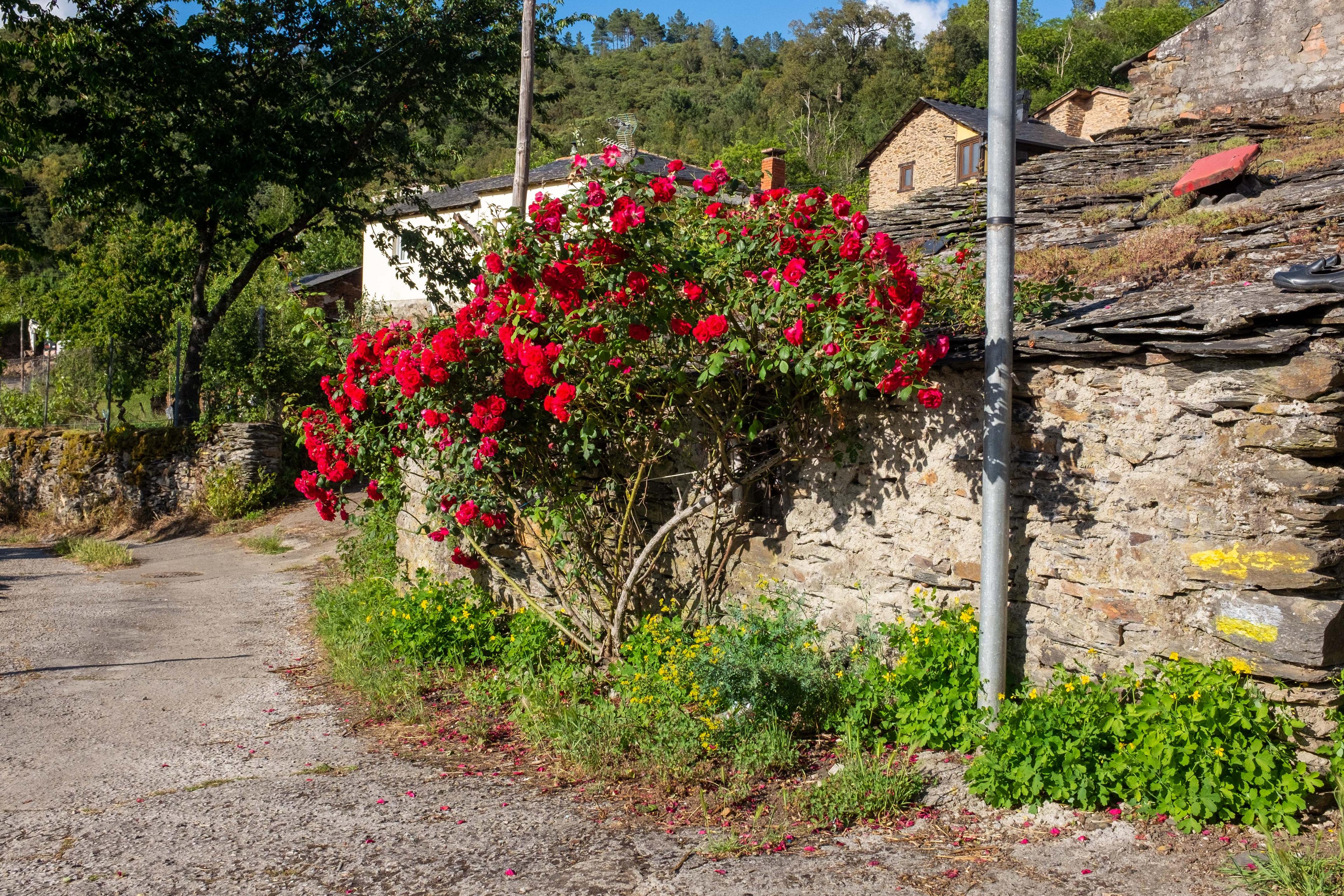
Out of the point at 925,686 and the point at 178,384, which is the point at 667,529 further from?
the point at 178,384

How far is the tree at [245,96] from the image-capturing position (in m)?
13.2

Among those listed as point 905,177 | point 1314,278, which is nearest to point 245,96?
point 1314,278

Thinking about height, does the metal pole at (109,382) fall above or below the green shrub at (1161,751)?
above

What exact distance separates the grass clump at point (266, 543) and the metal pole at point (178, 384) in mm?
3114

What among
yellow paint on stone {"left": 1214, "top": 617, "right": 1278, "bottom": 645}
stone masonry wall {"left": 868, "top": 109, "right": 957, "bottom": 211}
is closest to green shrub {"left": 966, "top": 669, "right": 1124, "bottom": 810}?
yellow paint on stone {"left": 1214, "top": 617, "right": 1278, "bottom": 645}

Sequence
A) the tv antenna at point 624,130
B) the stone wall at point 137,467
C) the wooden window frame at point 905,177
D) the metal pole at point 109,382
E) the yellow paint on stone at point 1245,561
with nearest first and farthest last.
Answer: the yellow paint on stone at point 1245,561 < the stone wall at point 137,467 < the metal pole at point 109,382 < the tv antenna at point 624,130 < the wooden window frame at point 905,177

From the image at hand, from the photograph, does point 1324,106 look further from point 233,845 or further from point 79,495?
point 79,495

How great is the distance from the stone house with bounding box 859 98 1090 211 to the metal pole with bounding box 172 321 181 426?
16.3 meters

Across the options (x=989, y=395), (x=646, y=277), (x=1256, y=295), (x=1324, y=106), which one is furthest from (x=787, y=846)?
(x=1324, y=106)

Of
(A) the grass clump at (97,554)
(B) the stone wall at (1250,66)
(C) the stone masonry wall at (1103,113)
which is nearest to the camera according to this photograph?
(B) the stone wall at (1250,66)

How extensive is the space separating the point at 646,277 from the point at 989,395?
1.73m

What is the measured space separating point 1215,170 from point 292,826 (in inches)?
289

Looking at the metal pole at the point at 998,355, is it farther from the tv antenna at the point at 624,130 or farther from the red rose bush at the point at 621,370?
the tv antenna at the point at 624,130

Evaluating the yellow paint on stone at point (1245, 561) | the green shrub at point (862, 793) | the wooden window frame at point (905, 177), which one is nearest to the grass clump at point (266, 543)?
the green shrub at point (862, 793)
